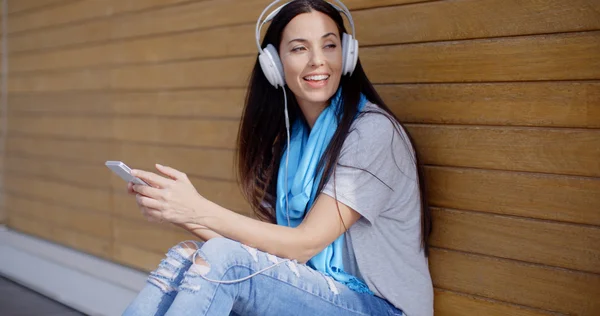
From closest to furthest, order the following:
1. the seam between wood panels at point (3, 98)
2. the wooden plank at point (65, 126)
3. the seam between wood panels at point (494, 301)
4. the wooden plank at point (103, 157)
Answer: the seam between wood panels at point (494, 301), the wooden plank at point (103, 157), the wooden plank at point (65, 126), the seam between wood panels at point (3, 98)

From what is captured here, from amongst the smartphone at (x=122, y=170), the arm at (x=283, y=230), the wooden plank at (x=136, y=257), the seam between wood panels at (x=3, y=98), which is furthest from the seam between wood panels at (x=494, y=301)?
the seam between wood panels at (x=3, y=98)

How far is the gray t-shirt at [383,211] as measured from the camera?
198cm

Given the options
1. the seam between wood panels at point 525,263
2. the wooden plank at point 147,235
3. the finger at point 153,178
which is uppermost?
the finger at point 153,178

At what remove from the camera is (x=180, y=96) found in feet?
11.3

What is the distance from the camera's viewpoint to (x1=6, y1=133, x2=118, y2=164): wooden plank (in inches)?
159

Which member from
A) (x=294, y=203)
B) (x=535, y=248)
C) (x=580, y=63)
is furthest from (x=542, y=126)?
(x=294, y=203)

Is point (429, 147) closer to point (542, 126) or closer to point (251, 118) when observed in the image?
point (542, 126)

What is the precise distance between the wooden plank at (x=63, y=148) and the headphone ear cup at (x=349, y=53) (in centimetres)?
212

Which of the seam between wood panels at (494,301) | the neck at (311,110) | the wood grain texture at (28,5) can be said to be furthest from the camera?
the wood grain texture at (28,5)

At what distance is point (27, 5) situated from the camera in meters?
4.78

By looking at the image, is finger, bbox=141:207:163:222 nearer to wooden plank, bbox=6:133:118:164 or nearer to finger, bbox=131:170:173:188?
finger, bbox=131:170:173:188

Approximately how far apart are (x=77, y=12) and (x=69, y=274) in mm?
1589

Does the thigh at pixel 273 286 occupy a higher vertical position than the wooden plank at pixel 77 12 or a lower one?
lower

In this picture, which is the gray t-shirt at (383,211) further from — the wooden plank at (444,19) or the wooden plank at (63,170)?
the wooden plank at (63,170)
